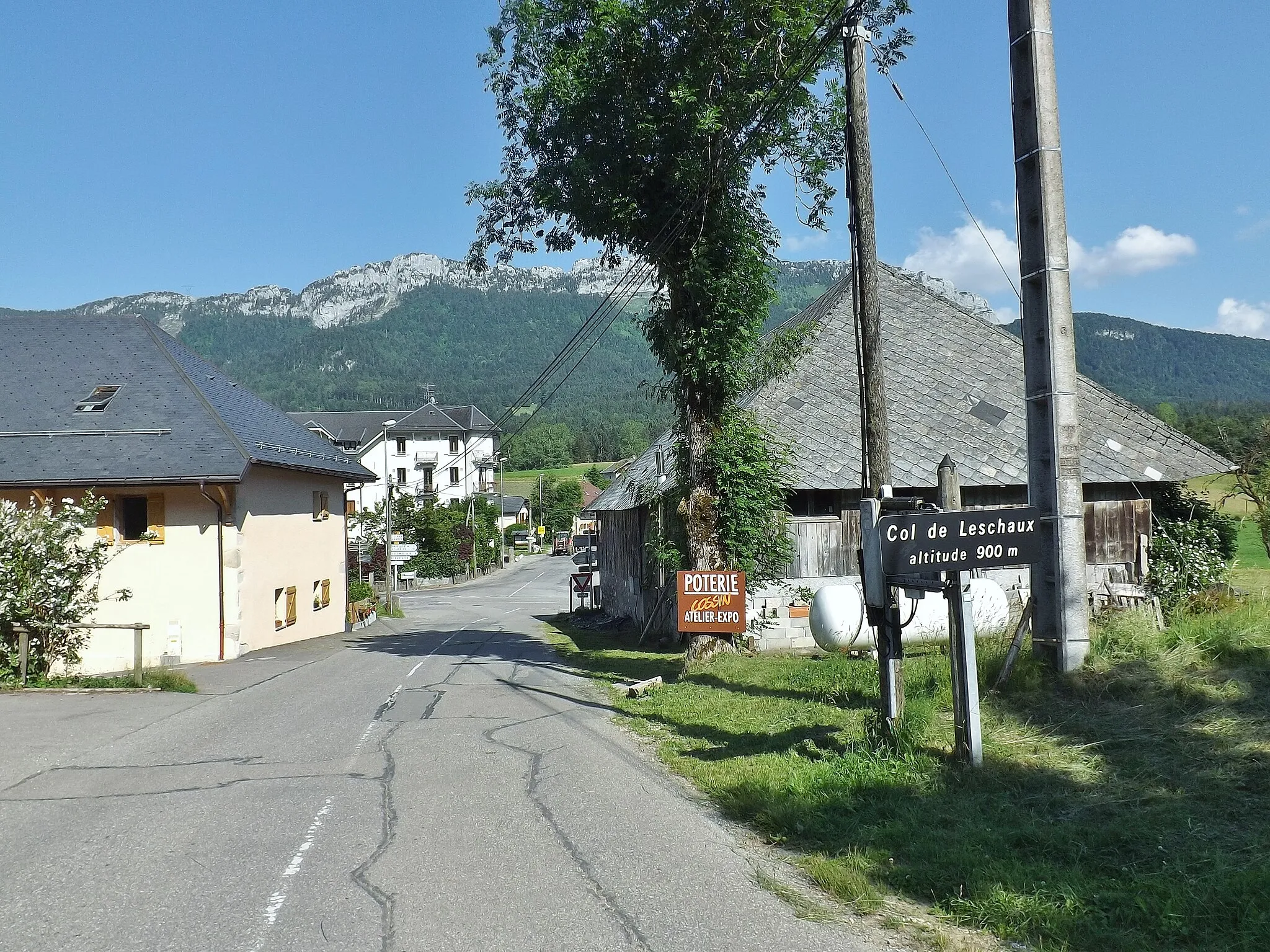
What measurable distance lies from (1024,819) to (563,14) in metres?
13.9

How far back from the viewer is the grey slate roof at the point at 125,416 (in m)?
20.9

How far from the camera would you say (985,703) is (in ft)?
28.8

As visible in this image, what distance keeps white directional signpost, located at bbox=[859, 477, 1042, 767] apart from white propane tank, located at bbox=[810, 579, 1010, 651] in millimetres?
7839

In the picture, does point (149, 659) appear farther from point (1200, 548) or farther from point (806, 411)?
point (1200, 548)

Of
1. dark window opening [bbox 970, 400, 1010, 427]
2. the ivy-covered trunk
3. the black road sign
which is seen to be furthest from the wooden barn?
the black road sign

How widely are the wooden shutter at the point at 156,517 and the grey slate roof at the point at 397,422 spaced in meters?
71.0

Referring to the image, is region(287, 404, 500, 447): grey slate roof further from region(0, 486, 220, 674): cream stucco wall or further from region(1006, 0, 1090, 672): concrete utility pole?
region(1006, 0, 1090, 672): concrete utility pole

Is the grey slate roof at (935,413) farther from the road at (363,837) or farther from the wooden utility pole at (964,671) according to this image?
the wooden utility pole at (964,671)

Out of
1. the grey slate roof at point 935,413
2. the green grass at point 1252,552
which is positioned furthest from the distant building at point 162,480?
the green grass at point 1252,552

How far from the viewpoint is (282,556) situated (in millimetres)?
24891

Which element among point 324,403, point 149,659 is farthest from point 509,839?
point 324,403

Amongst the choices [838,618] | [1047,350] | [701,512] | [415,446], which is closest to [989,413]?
[838,618]

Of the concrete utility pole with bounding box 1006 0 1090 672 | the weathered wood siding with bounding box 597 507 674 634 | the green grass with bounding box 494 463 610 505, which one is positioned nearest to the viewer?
the concrete utility pole with bounding box 1006 0 1090 672

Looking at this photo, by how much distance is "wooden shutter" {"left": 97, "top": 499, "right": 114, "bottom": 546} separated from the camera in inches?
832
